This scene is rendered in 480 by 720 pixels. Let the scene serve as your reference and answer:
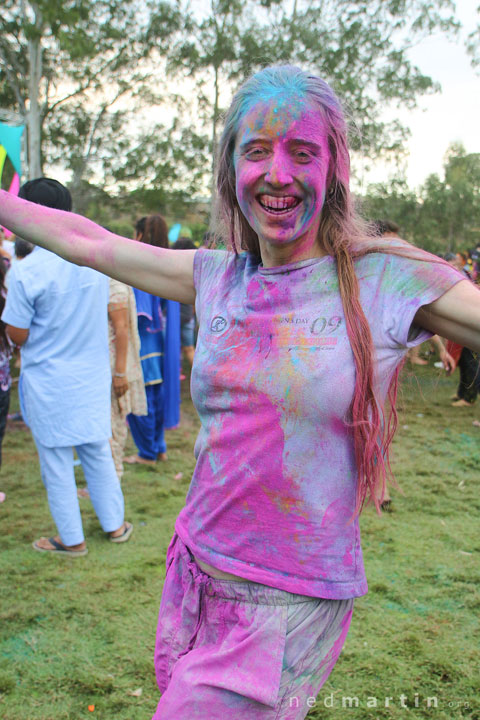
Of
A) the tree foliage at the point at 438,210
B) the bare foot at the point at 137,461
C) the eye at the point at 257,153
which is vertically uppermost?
the tree foliage at the point at 438,210

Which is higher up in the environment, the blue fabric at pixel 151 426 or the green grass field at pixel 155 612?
the blue fabric at pixel 151 426

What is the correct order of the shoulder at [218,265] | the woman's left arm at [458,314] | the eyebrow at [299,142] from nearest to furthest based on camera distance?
the woman's left arm at [458,314]
the eyebrow at [299,142]
the shoulder at [218,265]

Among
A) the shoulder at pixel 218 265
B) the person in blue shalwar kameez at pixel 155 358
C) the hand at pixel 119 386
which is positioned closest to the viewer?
the shoulder at pixel 218 265

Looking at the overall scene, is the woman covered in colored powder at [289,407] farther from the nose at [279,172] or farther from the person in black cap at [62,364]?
the person in black cap at [62,364]

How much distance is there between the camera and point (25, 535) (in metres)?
4.11

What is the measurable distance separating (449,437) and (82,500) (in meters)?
3.89

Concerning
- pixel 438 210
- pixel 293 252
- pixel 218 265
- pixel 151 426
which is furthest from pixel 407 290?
pixel 438 210

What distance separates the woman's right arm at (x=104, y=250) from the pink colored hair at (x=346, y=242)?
0.21 m

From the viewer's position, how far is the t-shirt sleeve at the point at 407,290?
1.25 m

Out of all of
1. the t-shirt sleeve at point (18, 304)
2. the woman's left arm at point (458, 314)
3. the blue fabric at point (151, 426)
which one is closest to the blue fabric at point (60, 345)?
the t-shirt sleeve at point (18, 304)

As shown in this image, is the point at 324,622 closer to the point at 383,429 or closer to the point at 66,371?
the point at 383,429

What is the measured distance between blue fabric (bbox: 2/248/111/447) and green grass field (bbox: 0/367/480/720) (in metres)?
0.82

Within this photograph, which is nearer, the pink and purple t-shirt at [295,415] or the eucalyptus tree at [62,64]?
the pink and purple t-shirt at [295,415]

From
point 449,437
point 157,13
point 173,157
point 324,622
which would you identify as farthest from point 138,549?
point 157,13
